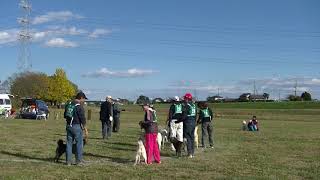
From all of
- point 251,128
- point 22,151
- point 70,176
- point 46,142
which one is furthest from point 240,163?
point 251,128

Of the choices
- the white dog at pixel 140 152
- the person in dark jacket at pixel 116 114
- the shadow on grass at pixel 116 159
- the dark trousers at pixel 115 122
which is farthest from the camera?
the dark trousers at pixel 115 122

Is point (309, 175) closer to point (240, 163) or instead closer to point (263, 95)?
point (240, 163)

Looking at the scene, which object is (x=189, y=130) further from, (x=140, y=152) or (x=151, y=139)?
(x=140, y=152)

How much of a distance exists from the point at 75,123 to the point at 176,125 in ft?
13.6

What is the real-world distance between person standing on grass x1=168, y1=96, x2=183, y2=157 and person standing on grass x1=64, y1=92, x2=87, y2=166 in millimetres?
3351

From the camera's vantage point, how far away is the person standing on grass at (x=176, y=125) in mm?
16952

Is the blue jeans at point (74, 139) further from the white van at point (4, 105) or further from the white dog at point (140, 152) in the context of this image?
the white van at point (4, 105)

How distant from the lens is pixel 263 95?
171 m

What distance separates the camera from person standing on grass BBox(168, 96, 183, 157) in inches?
667

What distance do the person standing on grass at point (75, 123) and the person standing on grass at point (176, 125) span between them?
335cm

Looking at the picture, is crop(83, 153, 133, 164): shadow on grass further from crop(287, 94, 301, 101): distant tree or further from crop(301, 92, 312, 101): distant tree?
crop(301, 92, 312, 101): distant tree

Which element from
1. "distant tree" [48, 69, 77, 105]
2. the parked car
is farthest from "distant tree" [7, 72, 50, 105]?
the parked car

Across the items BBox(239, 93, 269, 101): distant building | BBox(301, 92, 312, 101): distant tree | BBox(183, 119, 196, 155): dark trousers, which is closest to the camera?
BBox(183, 119, 196, 155): dark trousers

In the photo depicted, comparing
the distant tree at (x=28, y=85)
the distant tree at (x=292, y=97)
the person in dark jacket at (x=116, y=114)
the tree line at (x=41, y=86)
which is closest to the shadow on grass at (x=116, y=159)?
the person in dark jacket at (x=116, y=114)
